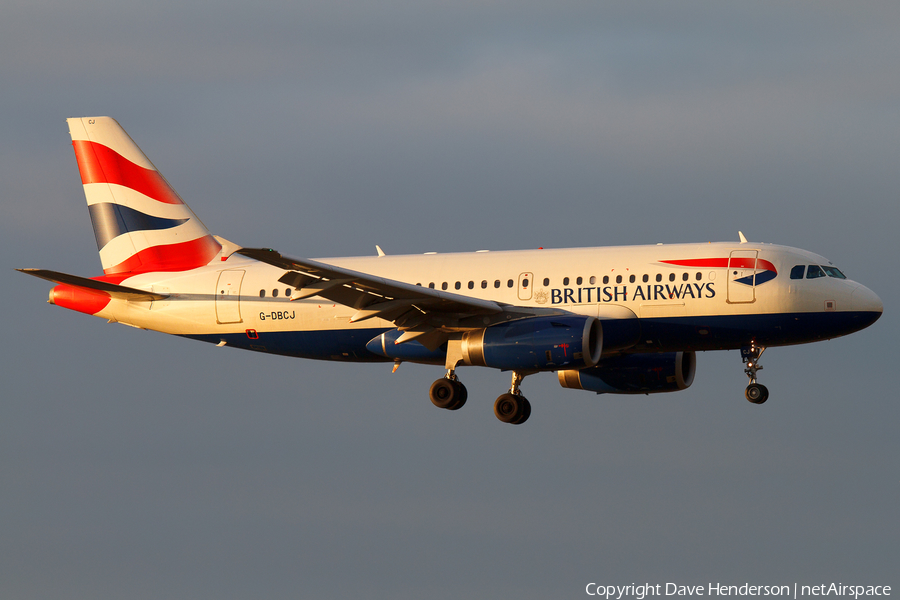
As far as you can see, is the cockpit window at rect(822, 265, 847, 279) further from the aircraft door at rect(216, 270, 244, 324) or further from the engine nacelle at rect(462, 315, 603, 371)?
the aircraft door at rect(216, 270, 244, 324)

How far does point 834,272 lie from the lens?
40.2 meters

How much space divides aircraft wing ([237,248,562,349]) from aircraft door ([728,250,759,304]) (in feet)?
19.4

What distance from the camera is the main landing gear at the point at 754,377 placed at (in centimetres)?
4088

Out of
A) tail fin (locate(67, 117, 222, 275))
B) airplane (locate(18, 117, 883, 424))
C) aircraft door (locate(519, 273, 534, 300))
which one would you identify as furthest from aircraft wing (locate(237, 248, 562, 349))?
tail fin (locate(67, 117, 222, 275))

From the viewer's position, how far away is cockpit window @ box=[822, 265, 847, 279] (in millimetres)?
40062

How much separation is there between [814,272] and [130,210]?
26669 mm

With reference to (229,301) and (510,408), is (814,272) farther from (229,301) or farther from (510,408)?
(229,301)

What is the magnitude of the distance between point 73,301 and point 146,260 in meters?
3.23

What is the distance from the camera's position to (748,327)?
39.5m

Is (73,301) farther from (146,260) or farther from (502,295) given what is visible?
(502,295)

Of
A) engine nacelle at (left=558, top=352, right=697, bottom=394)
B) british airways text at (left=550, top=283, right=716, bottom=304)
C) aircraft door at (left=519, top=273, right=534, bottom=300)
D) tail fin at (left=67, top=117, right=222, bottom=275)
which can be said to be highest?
tail fin at (left=67, top=117, right=222, bottom=275)

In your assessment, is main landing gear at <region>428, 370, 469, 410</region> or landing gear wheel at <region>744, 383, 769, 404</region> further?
main landing gear at <region>428, 370, 469, 410</region>

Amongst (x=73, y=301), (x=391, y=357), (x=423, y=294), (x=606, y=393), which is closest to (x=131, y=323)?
(x=73, y=301)

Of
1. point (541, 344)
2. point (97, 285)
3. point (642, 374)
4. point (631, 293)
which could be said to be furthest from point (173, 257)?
point (642, 374)
